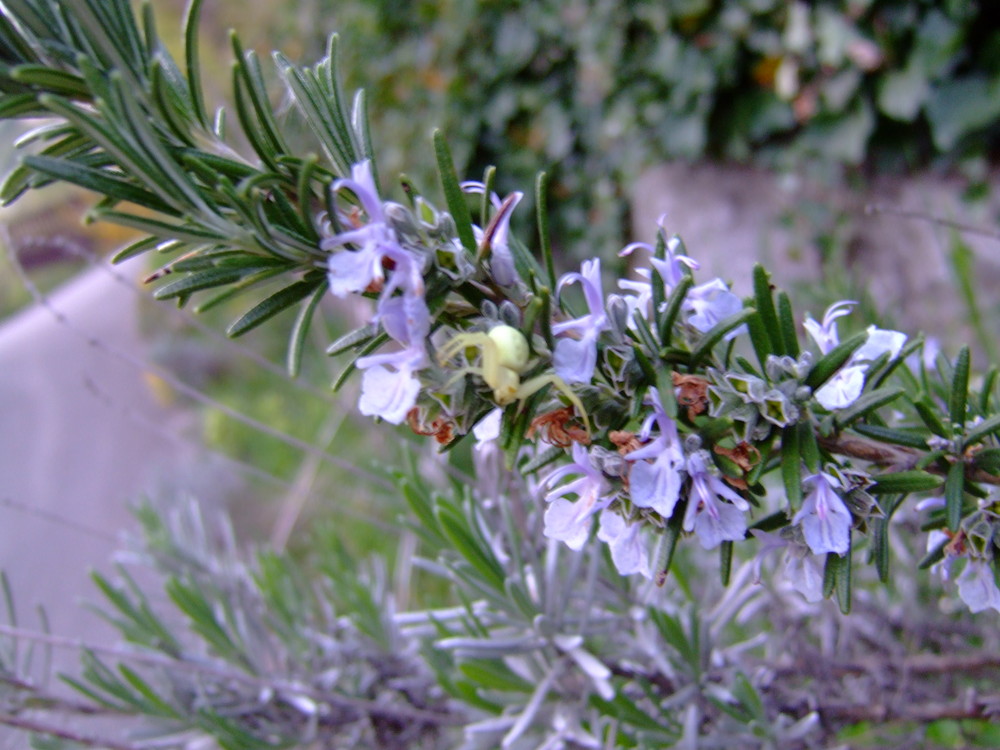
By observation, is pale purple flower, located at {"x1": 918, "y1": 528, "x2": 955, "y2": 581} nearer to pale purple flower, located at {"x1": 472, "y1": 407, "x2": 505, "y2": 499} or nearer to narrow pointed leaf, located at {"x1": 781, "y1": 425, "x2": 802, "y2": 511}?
narrow pointed leaf, located at {"x1": 781, "y1": 425, "x2": 802, "y2": 511}

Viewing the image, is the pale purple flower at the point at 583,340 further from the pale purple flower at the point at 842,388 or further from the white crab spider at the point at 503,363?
the pale purple flower at the point at 842,388

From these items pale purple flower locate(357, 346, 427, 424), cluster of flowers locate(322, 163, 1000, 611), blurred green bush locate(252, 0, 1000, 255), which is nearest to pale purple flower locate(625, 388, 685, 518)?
cluster of flowers locate(322, 163, 1000, 611)

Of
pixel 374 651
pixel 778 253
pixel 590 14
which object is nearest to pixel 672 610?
pixel 374 651

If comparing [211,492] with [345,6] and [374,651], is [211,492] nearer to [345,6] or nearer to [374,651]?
[345,6]

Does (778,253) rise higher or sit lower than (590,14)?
lower

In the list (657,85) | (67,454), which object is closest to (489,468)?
(657,85)

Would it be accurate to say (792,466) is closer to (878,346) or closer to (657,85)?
(878,346)
